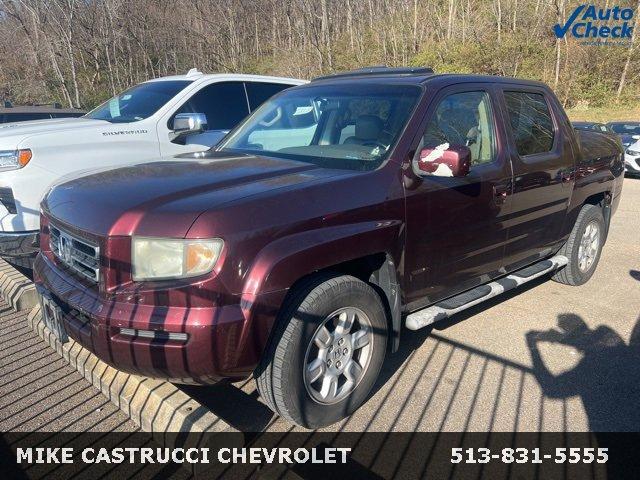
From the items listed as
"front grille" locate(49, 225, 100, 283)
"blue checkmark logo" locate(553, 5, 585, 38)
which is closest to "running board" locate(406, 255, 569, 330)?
"front grille" locate(49, 225, 100, 283)

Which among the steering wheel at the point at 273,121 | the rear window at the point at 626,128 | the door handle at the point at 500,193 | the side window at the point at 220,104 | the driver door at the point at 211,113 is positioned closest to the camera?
the door handle at the point at 500,193

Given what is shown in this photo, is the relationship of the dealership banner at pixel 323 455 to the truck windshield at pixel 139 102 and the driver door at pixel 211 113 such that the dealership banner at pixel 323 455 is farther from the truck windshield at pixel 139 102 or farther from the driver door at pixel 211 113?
the truck windshield at pixel 139 102

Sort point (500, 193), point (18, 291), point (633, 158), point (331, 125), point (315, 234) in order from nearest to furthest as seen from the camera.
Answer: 1. point (315, 234)
2. point (500, 193)
3. point (331, 125)
4. point (18, 291)
5. point (633, 158)

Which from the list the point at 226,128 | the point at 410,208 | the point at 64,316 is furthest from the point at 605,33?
the point at 64,316

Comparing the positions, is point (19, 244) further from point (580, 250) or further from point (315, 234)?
point (580, 250)

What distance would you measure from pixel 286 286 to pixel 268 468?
2.87 feet

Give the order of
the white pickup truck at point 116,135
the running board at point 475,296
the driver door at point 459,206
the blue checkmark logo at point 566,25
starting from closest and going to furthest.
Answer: the driver door at point 459,206, the running board at point 475,296, the white pickup truck at point 116,135, the blue checkmark logo at point 566,25

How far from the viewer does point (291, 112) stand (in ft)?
13.7

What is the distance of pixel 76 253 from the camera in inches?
112

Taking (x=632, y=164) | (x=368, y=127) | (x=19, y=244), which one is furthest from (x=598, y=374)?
(x=632, y=164)

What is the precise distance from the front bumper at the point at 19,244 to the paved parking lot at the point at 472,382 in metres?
0.55

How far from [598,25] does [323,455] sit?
2825 centimetres

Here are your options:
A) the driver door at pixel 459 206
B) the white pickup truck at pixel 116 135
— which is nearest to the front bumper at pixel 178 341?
the driver door at pixel 459 206

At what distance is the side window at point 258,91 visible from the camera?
6.62 m
